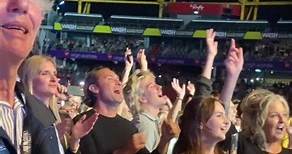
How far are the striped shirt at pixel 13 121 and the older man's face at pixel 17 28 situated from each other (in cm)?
10

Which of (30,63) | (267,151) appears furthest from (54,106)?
(267,151)

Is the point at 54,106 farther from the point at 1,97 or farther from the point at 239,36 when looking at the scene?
the point at 239,36

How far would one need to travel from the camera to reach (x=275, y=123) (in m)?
2.81

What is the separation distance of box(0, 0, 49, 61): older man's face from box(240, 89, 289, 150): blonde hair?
185 cm

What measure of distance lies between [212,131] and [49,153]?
4.82ft

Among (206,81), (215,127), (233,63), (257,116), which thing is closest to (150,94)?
(206,81)

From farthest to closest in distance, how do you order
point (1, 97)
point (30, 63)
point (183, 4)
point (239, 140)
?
point (183, 4) < point (239, 140) < point (30, 63) < point (1, 97)

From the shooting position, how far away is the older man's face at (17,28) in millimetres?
1032

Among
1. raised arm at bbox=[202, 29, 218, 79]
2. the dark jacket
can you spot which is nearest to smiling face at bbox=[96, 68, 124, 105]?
raised arm at bbox=[202, 29, 218, 79]

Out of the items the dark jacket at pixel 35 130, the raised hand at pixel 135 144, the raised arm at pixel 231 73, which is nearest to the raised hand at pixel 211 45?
the raised arm at pixel 231 73

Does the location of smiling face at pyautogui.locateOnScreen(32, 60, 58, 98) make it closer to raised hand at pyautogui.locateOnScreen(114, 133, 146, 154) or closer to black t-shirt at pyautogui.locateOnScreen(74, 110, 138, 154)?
black t-shirt at pyautogui.locateOnScreen(74, 110, 138, 154)

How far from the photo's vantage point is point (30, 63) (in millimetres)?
2467

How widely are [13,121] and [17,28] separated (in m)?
0.17

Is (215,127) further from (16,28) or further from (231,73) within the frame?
(16,28)
